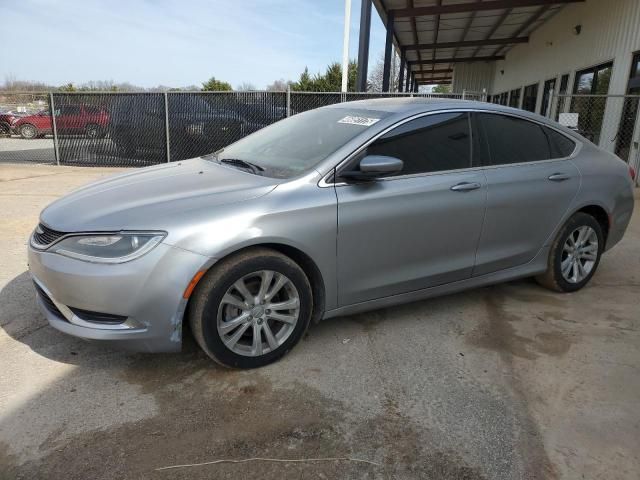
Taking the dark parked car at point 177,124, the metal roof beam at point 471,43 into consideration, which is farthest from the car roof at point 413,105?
the metal roof beam at point 471,43

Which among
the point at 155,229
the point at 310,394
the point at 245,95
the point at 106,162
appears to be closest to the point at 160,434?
the point at 310,394

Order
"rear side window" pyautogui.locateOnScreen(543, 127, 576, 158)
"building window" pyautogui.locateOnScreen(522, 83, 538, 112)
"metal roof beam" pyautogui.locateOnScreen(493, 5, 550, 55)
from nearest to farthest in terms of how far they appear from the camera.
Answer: "rear side window" pyautogui.locateOnScreen(543, 127, 576, 158) < "metal roof beam" pyautogui.locateOnScreen(493, 5, 550, 55) < "building window" pyautogui.locateOnScreen(522, 83, 538, 112)

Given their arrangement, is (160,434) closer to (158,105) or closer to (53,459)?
(53,459)

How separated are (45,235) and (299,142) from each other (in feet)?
5.66

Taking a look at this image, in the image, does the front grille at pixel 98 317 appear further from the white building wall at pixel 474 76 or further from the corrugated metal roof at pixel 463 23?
the white building wall at pixel 474 76

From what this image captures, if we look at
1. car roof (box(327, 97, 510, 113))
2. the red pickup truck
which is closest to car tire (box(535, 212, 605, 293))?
car roof (box(327, 97, 510, 113))

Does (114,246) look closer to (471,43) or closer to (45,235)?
(45,235)

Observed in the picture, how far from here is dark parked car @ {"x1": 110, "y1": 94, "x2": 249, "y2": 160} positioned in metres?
11.8

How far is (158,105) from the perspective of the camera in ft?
39.2

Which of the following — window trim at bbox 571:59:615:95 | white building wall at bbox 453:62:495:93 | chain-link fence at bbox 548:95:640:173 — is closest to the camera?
chain-link fence at bbox 548:95:640:173

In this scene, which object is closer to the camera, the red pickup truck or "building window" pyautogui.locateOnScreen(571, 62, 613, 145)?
"building window" pyautogui.locateOnScreen(571, 62, 613, 145)

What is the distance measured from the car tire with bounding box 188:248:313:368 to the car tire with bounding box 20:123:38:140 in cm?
2351

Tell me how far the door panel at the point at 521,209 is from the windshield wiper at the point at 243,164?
1653 millimetres

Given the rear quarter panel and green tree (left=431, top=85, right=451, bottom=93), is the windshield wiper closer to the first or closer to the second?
the rear quarter panel
